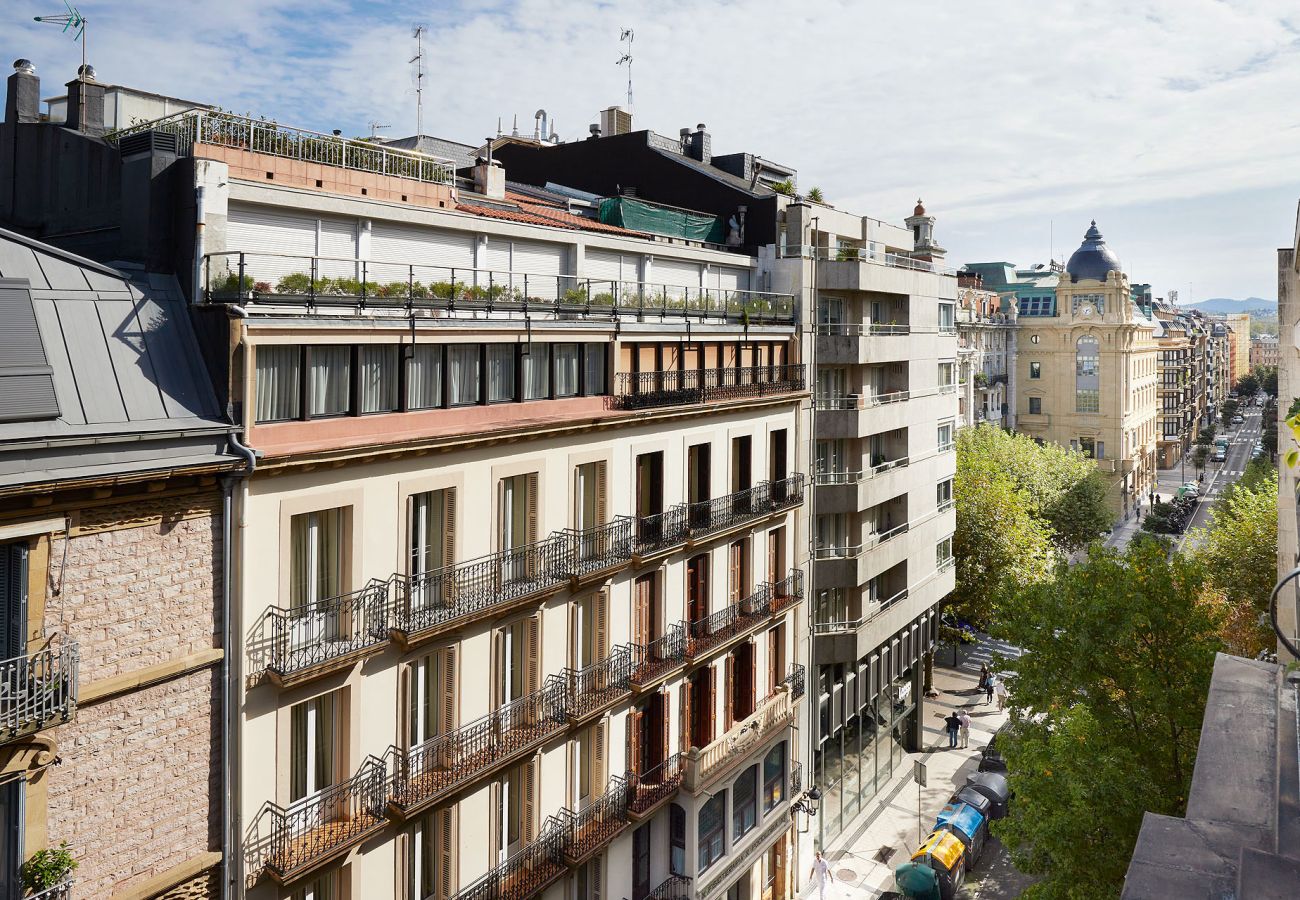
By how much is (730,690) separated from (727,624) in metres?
2.27

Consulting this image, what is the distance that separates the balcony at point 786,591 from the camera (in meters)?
31.8

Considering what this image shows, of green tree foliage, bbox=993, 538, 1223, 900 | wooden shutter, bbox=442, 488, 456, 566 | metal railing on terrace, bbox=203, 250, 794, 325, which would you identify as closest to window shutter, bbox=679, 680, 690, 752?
green tree foliage, bbox=993, 538, 1223, 900

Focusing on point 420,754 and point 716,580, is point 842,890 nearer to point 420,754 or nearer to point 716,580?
point 716,580

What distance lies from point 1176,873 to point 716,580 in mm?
22062

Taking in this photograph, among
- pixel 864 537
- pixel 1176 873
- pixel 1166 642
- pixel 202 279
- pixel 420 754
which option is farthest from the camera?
pixel 864 537

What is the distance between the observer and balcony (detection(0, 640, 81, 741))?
12945mm

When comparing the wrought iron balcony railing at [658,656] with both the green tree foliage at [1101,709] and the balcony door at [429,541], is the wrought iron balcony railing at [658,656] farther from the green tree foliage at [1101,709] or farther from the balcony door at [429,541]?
the green tree foliage at [1101,709]

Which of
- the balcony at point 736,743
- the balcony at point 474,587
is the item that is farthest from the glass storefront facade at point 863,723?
the balcony at point 474,587

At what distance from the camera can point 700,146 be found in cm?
4034

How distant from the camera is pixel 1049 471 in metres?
66.6

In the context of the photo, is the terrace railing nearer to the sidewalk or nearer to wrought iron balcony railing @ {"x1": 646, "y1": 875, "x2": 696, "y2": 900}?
wrought iron balcony railing @ {"x1": 646, "y1": 875, "x2": 696, "y2": 900}

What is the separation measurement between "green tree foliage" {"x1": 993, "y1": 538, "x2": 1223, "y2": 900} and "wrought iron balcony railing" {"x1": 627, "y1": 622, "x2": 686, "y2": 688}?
9.15 metres

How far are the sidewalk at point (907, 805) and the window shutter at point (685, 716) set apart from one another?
8603mm

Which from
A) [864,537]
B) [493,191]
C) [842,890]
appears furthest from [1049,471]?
[493,191]
